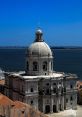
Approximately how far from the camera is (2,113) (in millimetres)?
52250

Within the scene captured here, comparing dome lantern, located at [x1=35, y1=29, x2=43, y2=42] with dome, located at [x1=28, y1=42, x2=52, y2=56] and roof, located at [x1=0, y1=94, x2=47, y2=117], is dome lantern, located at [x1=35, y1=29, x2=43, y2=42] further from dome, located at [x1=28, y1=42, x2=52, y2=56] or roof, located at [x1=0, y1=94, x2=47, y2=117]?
roof, located at [x1=0, y1=94, x2=47, y2=117]

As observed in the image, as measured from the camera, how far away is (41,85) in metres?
69.1

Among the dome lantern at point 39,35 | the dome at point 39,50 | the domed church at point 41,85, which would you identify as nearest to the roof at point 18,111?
the domed church at point 41,85

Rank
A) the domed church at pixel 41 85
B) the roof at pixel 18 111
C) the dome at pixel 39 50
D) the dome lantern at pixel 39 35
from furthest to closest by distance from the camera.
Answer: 1. the dome lantern at pixel 39 35
2. the dome at pixel 39 50
3. the domed church at pixel 41 85
4. the roof at pixel 18 111

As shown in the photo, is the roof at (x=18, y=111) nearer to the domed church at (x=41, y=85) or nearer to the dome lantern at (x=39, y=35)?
the domed church at (x=41, y=85)

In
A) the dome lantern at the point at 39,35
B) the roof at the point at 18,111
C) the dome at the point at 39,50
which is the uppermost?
the dome lantern at the point at 39,35

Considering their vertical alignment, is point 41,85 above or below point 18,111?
above

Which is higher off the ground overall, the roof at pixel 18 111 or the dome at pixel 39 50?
the dome at pixel 39 50

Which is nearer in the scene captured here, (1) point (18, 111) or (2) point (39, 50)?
(1) point (18, 111)

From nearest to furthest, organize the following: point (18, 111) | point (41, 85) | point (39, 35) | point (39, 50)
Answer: point (18, 111) < point (41, 85) < point (39, 50) < point (39, 35)

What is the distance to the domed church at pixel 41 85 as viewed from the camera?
224 ft

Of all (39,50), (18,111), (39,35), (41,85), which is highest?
(39,35)

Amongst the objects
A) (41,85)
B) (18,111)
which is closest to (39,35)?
(41,85)

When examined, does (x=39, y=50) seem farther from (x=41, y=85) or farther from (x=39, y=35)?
(x=41, y=85)
